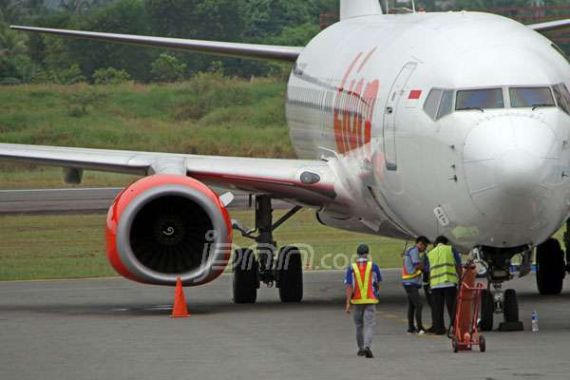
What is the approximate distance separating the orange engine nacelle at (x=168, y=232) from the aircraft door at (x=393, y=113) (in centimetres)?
272

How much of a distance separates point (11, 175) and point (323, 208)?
3169cm

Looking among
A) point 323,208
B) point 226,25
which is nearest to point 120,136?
point 226,25

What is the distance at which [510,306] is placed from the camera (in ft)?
66.7

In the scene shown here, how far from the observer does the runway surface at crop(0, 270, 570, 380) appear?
1691cm

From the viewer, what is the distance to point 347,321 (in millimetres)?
22281

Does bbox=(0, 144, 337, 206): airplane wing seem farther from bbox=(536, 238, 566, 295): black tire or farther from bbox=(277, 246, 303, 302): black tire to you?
bbox=(536, 238, 566, 295): black tire

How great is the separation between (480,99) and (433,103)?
742 mm

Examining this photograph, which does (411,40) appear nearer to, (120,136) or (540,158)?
(540,158)

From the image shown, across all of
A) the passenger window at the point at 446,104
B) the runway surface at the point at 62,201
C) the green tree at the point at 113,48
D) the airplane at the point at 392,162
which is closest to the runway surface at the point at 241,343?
the airplane at the point at 392,162

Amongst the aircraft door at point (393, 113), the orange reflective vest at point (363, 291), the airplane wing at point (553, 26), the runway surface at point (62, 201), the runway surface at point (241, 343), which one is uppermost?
the airplane wing at point (553, 26)

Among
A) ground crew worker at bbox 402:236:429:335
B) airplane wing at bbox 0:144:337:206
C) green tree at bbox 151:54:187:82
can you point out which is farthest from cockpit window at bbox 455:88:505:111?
green tree at bbox 151:54:187:82

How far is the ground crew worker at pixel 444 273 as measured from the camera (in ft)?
64.7

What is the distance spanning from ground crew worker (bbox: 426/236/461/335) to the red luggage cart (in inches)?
29.9

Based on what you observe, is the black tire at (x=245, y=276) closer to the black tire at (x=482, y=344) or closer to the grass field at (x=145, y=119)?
the black tire at (x=482, y=344)
